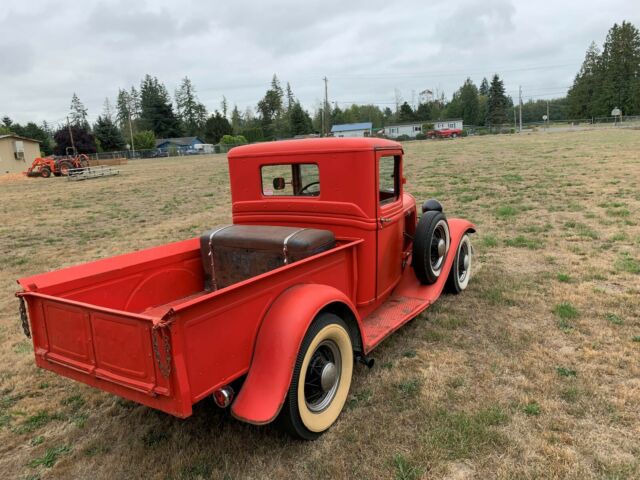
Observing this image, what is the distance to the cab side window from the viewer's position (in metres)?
4.06

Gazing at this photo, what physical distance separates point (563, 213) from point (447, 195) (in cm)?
335

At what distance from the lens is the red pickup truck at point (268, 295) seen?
2318 mm

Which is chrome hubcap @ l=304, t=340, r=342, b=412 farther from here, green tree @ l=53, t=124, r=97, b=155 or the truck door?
green tree @ l=53, t=124, r=97, b=155

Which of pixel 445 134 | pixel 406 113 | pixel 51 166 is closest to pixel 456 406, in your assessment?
pixel 51 166

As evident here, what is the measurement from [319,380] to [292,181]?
6.40 ft

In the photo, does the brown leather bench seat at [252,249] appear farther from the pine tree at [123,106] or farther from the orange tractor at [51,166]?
the pine tree at [123,106]

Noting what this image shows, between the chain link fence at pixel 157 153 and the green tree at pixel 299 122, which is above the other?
the green tree at pixel 299 122

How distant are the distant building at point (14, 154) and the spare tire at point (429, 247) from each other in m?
39.4

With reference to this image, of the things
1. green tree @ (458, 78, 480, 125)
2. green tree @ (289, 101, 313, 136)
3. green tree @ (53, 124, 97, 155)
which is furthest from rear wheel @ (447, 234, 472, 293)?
green tree @ (458, 78, 480, 125)

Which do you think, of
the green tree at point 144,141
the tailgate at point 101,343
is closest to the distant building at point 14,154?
the green tree at point 144,141

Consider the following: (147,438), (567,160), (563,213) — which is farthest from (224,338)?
(567,160)

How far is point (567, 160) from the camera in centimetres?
1766

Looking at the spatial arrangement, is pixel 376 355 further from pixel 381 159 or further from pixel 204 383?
pixel 204 383

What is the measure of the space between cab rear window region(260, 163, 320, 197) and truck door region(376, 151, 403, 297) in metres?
0.59
